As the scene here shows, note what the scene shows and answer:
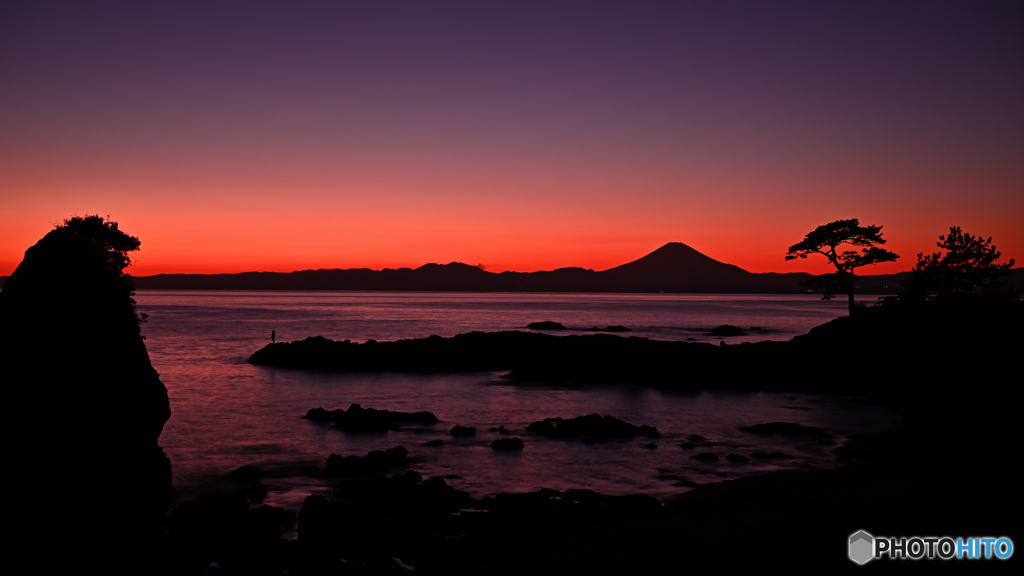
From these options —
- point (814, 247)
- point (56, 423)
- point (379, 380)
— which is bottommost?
point (379, 380)

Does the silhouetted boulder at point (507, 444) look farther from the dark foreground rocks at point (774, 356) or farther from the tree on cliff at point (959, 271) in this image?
the tree on cliff at point (959, 271)

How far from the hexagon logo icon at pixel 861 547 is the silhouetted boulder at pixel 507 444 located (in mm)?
11557

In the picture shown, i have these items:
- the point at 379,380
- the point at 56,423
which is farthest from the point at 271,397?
the point at 56,423

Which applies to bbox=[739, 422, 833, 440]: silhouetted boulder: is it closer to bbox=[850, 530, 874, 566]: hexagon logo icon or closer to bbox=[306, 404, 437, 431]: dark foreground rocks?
bbox=[850, 530, 874, 566]: hexagon logo icon

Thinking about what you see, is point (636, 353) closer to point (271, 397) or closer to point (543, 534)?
point (271, 397)

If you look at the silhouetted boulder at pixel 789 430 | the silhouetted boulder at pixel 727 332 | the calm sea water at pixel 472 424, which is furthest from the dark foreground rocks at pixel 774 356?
the silhouetted boulder at pixel 727 332

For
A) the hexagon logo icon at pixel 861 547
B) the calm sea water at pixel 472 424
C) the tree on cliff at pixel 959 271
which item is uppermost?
the tree on cliff at pixel 959 271

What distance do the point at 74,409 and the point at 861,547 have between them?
46.9 ft

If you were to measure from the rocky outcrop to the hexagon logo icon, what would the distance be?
38.0 feet

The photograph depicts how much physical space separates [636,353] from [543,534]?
29.4 m

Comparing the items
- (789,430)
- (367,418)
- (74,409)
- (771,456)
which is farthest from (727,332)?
(74,409)

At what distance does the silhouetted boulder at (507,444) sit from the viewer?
19.0 metres

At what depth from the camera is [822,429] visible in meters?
21.2

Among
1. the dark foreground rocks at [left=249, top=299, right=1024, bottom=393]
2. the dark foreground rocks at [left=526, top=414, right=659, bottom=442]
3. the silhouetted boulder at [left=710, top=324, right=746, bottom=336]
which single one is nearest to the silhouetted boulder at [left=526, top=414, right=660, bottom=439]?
the dark foreground rocks at [left=526, top=414, right=659, bottom=442]
